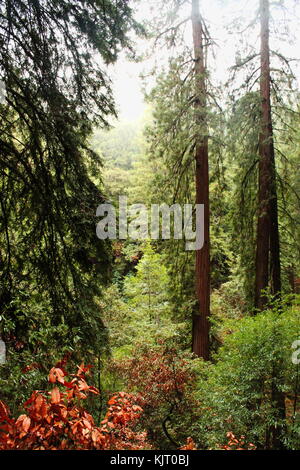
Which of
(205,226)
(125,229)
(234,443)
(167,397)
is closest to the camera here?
(234,443)

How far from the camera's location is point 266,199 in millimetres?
7227

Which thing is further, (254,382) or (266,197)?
(266,197)

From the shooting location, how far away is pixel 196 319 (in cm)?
734

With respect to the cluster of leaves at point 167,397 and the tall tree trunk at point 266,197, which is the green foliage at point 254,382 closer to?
the cluster of leaves at point 167,397

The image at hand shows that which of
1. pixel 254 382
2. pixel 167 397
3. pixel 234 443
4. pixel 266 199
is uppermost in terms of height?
pixel 266 199

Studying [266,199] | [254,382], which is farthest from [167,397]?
[266,199]

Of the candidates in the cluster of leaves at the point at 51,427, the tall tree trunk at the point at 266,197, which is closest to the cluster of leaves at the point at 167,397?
the tall tree trunk at the point at 266,197

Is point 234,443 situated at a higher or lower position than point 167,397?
higher

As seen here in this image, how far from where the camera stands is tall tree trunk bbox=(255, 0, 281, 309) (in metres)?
7.15

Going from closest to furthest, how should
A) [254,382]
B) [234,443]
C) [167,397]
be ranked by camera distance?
[234,443] < [254,382] < [167,397]

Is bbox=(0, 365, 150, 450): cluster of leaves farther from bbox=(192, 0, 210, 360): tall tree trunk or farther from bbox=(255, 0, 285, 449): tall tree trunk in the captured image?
bbox=(255, 0, 285, 449): tall tree trunk

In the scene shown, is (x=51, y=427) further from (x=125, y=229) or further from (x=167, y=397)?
(x=125, y=229)

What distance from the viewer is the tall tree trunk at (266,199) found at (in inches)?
282

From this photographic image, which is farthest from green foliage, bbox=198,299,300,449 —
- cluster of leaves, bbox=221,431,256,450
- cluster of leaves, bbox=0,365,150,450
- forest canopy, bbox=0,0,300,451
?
cluster of leaves, bbox=0,365,150,450
